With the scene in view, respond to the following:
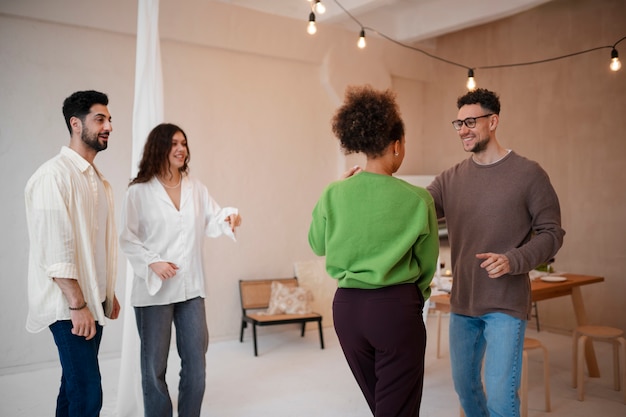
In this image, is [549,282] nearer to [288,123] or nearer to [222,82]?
[288,123]

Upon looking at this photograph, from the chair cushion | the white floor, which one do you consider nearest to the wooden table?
the white floor

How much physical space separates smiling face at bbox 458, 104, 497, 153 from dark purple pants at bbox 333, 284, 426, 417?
1.02 metres

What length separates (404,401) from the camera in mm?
2100

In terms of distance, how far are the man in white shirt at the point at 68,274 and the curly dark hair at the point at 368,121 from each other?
1.19 m

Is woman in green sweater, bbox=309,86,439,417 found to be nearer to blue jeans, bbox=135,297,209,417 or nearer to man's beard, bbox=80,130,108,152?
man's beard, bbox=80,130,108,152

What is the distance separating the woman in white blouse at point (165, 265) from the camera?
3148mm

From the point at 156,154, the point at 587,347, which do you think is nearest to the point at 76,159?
the point at 156,154

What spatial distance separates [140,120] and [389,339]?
2.36 m

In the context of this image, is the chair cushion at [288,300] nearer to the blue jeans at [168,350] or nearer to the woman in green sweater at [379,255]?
the blue jeans at [168,350]

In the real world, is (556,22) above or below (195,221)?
above

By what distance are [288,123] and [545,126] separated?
2.88m

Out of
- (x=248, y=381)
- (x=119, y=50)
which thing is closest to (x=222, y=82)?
(x=119, y=50)

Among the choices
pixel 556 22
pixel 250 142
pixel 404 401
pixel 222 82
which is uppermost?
pixel 556 22

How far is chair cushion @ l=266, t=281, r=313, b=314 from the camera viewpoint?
5918 mm
